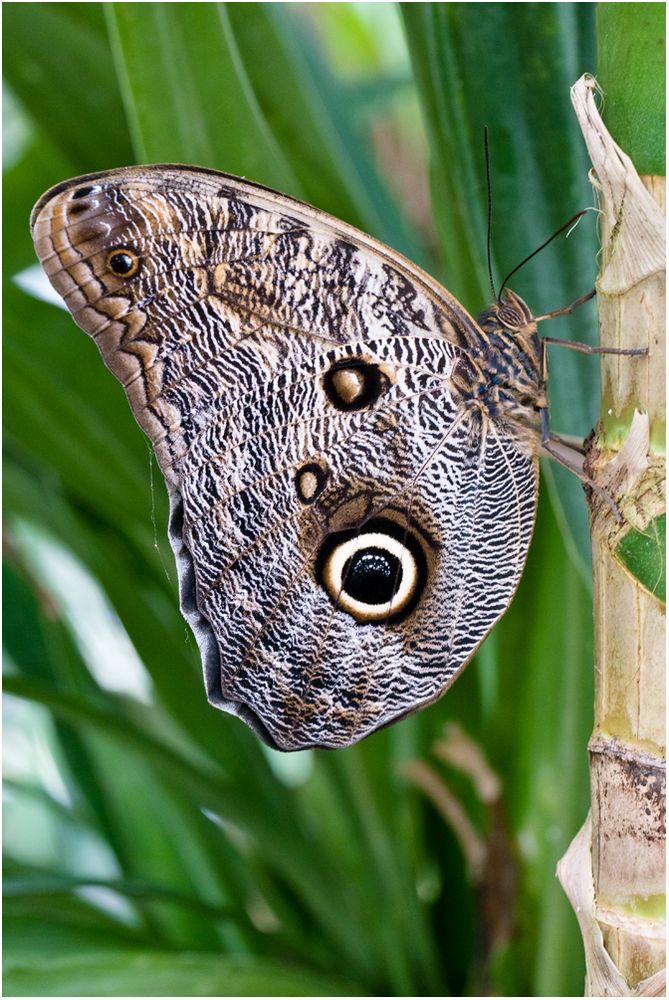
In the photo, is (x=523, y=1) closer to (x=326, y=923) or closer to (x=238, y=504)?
(x=238, y=504)

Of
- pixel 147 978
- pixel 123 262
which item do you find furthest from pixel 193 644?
pixel 123 262

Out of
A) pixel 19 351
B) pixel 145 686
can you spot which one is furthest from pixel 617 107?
pixel 145 686

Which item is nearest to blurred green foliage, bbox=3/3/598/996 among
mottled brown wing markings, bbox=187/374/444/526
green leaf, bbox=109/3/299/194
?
green leaf, bbox=109/3/299/194

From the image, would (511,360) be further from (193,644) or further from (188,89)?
(193,644)

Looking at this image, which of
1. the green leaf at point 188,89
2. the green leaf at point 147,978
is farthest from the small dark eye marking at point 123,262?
the green leaf at point 147,978

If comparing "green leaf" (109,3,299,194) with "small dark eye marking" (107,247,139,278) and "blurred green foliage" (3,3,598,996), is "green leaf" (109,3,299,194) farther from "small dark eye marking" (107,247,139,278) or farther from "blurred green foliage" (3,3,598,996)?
"small dark eye marking" (107,247,139,278)

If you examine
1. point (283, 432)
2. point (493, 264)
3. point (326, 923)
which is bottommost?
point (326, 923)
